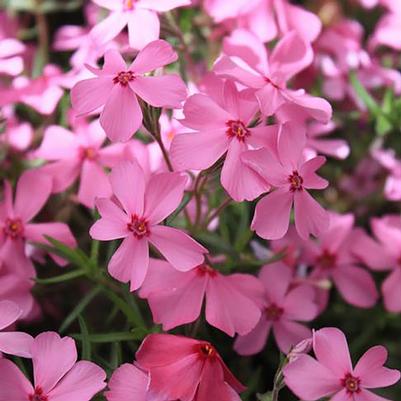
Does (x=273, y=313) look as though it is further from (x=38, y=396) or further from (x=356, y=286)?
(x=38, y=396)

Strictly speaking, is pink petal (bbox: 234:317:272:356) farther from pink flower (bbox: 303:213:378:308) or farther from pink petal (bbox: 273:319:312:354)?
pink flower (bbox: 303:213:378:308)

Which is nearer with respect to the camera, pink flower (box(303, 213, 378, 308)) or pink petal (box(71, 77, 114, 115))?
pink petal (box(71, 77, 114, 115))

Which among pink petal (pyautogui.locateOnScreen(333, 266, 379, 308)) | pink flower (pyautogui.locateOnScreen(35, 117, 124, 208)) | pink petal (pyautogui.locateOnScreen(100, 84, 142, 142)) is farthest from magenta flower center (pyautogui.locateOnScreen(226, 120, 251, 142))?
pink petal (pyautogui.locateOnScreen(333, 266, 379, 308))

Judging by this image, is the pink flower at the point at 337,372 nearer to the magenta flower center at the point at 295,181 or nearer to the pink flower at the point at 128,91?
the magenta flower center at the point at 295,181

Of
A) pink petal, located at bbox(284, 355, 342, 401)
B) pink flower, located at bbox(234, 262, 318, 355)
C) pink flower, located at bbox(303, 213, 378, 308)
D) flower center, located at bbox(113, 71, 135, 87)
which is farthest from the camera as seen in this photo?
pink flower, located at bbox(303, 213, 378, 308)

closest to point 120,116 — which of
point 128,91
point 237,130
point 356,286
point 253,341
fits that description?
point 128,91
